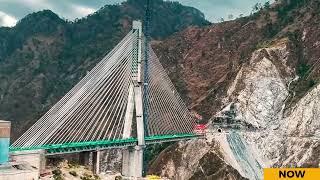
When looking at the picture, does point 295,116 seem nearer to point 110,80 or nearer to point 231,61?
point 231,61

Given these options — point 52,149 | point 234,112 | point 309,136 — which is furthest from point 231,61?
point 52,149

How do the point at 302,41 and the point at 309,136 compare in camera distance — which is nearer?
the point at 309,136

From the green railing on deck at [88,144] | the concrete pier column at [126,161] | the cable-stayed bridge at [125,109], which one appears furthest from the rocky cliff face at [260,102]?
the concrete pier column at [126,161]

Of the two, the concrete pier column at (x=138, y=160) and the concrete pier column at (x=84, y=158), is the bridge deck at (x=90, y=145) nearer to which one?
the concrete pier column at (x=138, y=160)

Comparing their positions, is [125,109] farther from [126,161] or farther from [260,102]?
[260,102]

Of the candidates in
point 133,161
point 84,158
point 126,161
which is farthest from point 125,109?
point 84,158

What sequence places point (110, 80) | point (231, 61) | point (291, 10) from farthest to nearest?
1. point (291, 10)
2. point (231, 61)
3. point (110, 80)

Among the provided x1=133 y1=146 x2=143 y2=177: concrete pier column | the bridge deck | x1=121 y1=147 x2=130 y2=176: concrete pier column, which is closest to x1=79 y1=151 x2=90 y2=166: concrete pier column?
the bridge deck
